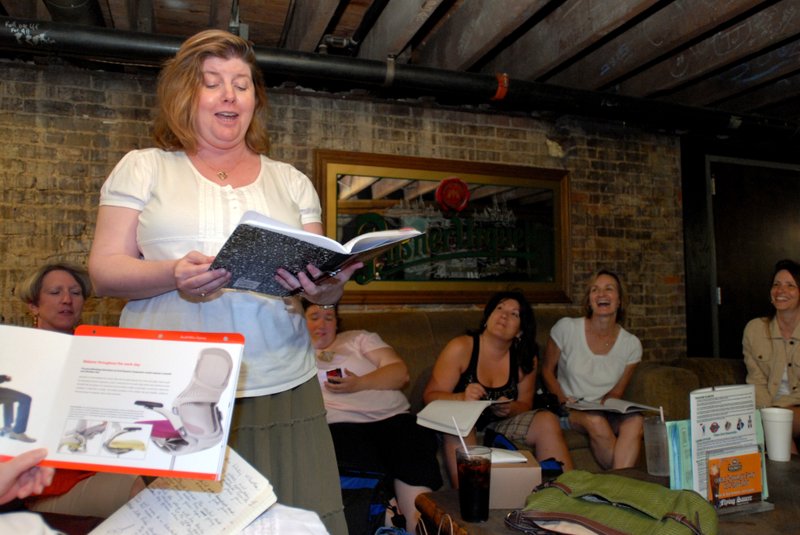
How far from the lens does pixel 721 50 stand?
354 cm

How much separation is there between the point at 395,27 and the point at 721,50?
1816mm

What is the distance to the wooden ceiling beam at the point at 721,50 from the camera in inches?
126

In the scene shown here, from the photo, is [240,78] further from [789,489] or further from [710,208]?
[710,208]

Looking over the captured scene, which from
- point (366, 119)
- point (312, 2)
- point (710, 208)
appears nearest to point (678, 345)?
point (710, 208)

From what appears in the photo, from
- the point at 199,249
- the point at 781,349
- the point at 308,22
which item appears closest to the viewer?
the point at 199,249

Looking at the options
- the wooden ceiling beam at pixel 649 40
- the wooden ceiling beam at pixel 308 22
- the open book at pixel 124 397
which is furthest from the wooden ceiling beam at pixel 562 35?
the open book at pixel 124 397

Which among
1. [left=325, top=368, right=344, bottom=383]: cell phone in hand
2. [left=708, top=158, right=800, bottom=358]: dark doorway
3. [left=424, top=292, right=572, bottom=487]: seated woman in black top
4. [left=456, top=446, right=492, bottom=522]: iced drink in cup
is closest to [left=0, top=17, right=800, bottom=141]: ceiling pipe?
[left=708, top=158, right=800, bottom=358]: dark doorway

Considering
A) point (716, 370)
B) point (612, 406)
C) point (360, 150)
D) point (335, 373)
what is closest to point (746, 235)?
point (716, 370)

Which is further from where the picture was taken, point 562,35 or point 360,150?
point 360,150

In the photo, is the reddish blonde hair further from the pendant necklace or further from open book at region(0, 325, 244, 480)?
open book at region(0, 325, 244, 480)

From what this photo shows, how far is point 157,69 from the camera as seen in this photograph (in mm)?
3516

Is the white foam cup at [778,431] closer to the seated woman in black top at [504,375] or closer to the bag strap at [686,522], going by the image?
the seated woman in black top at [504,375]

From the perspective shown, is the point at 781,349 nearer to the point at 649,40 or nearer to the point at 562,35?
the point at 649,40

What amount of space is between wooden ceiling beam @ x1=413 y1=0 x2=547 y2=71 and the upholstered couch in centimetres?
146
